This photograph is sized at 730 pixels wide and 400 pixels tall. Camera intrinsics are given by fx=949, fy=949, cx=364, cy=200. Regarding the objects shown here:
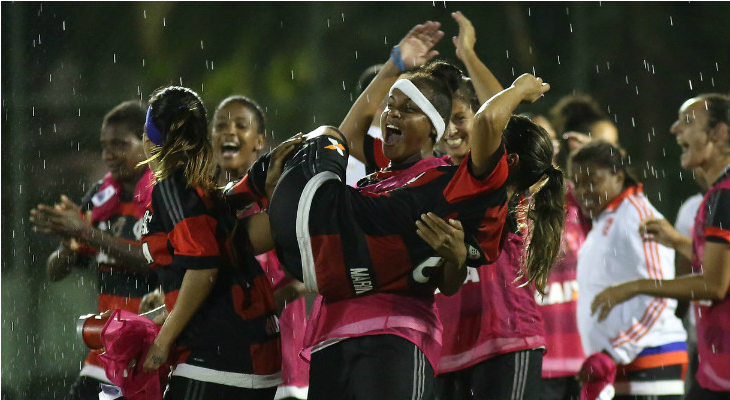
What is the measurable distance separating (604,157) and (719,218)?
3.35ft

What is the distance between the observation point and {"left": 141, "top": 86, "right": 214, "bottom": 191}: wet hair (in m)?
3.43

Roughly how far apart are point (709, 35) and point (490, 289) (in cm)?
663

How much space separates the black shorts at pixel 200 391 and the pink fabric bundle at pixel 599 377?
6.57 ft

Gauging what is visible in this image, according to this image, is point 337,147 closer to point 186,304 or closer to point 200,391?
point 186,304

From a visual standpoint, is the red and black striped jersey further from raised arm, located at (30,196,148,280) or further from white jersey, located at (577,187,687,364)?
white jersey, located at (577,187,687,364)

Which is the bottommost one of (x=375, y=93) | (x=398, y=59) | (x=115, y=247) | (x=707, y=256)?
(x=707, y=256)

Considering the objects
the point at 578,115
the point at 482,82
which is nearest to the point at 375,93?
the point at 482,82

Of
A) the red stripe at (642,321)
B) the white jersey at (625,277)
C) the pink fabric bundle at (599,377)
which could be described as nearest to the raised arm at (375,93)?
the pink fabric bundle at (599,377)

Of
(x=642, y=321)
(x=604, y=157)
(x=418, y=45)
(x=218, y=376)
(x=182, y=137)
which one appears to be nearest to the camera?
(x=218, y=376)

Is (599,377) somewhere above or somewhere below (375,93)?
below

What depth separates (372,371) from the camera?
118 inches

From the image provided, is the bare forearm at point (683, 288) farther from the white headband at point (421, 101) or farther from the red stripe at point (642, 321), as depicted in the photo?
the white headband at point (421, 101)

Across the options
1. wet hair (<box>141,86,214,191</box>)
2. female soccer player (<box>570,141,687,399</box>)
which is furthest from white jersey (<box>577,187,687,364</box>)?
wet hair (<box>141,86,214,191</box>)

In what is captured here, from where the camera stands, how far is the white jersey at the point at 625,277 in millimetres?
5047
